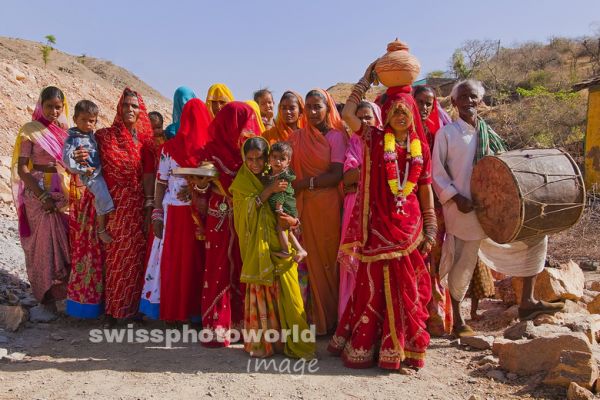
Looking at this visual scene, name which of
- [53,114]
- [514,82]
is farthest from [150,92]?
[53,114]

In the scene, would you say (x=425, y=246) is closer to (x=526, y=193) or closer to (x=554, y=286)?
(x=526, y=193)

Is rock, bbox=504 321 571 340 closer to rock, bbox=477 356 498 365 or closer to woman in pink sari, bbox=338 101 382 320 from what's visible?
rock, bbox=477 356 498 365

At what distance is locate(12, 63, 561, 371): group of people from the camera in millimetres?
3873

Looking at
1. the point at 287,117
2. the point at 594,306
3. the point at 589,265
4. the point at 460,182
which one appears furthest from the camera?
the point at 589,265

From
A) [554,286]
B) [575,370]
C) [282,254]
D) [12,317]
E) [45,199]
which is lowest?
[12,317]

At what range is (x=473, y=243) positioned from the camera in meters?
4.55

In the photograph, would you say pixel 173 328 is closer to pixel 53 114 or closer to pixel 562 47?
pixel 53 114

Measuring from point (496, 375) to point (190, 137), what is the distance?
3.02 m

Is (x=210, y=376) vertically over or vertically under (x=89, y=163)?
under

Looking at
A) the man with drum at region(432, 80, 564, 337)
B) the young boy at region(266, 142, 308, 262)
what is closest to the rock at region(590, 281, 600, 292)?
the man with drum at region(432, 80, 564, 337)

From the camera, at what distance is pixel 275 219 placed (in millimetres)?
4141

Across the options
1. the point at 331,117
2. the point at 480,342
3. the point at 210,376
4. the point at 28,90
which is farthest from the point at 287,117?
the point at 28,90

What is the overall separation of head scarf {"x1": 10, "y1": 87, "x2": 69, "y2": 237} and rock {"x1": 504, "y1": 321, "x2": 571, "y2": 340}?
4259 millimetres

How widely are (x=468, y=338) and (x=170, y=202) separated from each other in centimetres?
274
